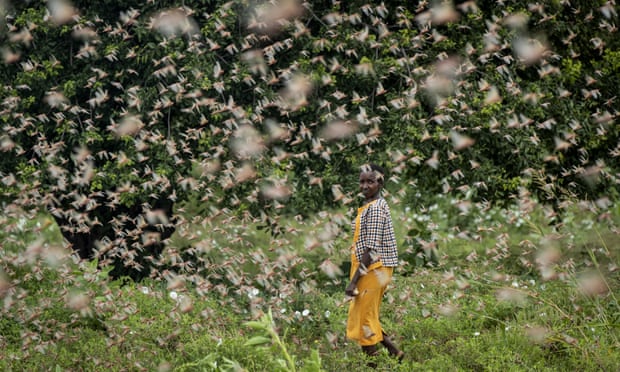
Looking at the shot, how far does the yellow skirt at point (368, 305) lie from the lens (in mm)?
5586

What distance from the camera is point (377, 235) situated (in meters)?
5.50

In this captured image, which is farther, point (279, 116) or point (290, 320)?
point (279, 116)

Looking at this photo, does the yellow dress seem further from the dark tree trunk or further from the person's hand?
the dark tree trunk

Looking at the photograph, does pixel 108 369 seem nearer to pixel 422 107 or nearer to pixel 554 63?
pixel 422 107

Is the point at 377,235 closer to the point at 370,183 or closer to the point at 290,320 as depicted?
the point at 370,183

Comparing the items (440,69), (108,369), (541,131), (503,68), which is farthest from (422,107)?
(108,369)

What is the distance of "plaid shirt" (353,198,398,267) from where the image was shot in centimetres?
550

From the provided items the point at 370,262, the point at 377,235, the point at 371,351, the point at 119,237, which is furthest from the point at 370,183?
the point at 119,237

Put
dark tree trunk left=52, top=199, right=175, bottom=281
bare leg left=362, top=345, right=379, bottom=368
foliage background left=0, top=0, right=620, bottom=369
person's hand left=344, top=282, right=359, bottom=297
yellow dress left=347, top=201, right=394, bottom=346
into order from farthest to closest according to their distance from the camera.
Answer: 1. dark tree trunk left=52, top=199, right=175, bottom=281
2. foliage background left=0, top=0, right=620, bottom=369
3. bare leg left=362, top=345, right=379, bottom=368
4. yellow dress left=347, top=201, right=394, bottom=346
5. person's hand left=344, top=282, right=359, bottom=297

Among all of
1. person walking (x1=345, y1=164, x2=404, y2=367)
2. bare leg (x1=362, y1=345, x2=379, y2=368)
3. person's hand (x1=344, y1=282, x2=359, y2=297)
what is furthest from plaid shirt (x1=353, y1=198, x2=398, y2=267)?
bare leg (x1=362, y1=345, x2=379, y2=368)

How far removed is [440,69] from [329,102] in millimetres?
1279

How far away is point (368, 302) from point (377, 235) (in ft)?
1.88

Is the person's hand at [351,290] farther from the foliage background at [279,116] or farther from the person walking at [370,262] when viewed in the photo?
the foliage background at [279,116]

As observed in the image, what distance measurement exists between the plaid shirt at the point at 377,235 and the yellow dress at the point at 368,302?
6 cm
